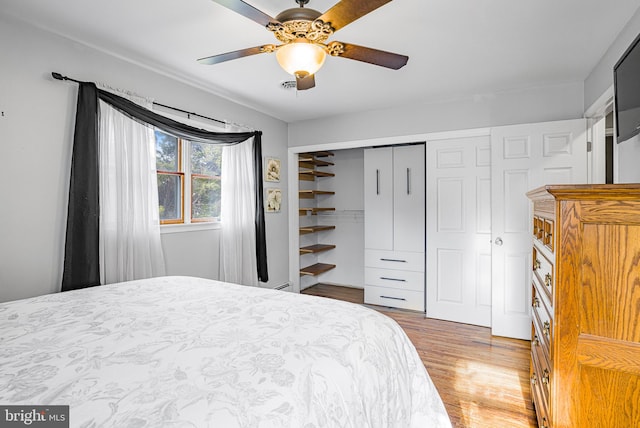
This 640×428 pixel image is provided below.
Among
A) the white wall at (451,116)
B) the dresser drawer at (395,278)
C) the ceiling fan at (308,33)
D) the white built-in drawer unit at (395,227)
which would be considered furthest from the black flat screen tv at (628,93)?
the dresser drawer at (395,278)

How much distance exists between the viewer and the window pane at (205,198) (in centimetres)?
323

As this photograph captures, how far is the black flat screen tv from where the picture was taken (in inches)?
62.1

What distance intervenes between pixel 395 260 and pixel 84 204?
3334 mm

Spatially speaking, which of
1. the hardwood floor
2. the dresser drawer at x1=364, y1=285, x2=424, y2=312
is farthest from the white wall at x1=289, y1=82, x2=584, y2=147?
the hardwood floor

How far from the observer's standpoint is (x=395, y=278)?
420 cm

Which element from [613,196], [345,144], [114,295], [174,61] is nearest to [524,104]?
[345,144]

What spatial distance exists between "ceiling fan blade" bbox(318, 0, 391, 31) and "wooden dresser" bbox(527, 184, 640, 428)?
1026 millimetres

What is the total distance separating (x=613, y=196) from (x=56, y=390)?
1826mm

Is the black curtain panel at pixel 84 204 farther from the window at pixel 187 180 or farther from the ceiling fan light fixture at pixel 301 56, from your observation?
the ceiling fan light fixture at pixel 301 56

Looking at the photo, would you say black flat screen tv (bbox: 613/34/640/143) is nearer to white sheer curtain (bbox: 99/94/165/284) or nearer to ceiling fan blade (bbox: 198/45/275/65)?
ceiling fan blade (bbox: 198/45/275/65)

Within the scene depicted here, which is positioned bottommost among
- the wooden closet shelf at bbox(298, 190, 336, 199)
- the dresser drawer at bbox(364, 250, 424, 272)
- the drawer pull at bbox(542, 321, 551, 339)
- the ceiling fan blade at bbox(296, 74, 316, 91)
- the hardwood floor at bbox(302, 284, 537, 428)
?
the hardwood floor at bbox(302, 284, 537, 428)

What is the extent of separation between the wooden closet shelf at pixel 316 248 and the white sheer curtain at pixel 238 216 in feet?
4.09

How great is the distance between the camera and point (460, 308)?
3.69 m

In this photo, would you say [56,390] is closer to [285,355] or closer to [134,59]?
[285,355]
